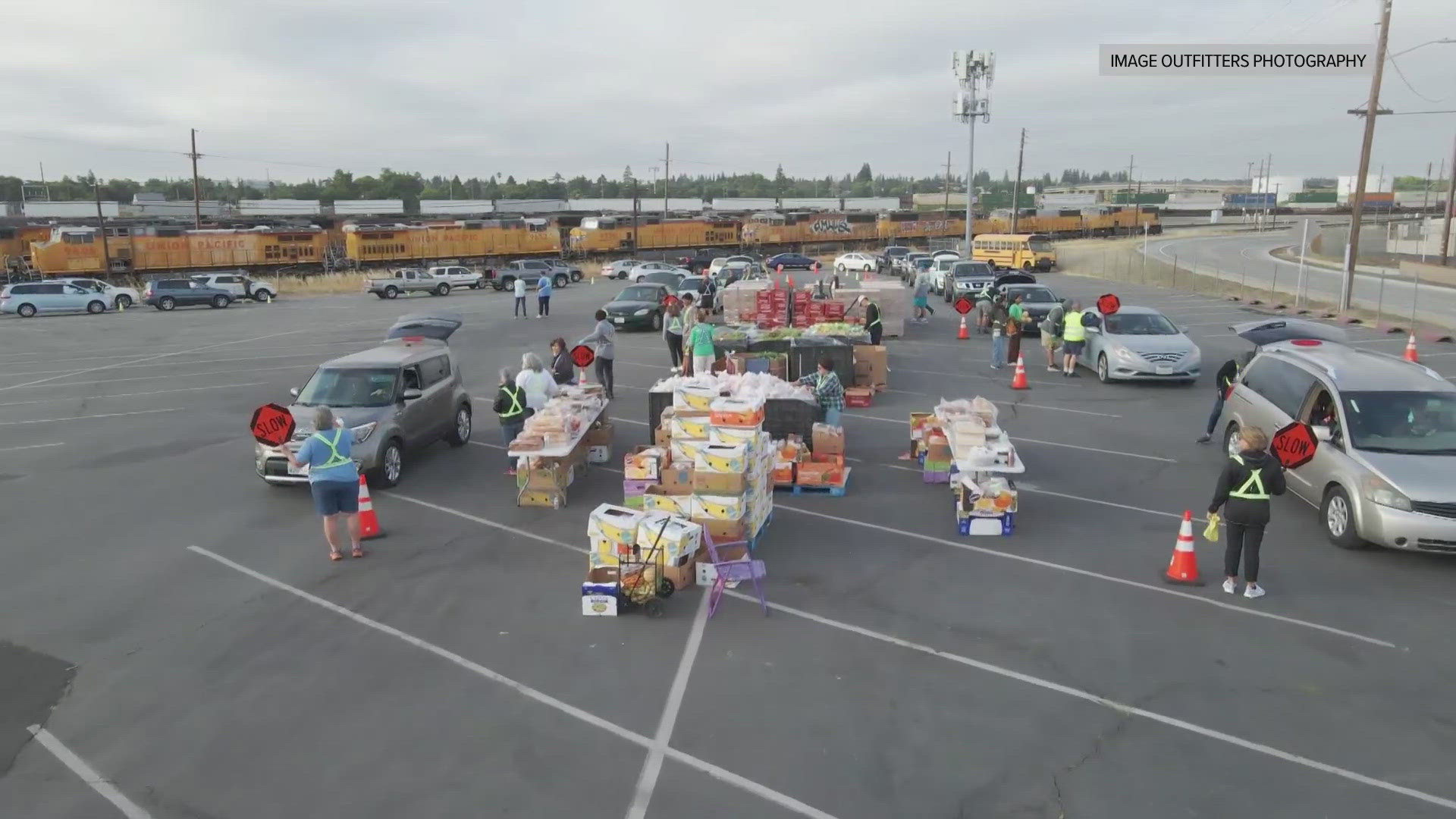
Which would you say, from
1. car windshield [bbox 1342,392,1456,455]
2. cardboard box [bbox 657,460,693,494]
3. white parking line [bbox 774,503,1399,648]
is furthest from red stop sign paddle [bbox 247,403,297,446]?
car windshield [bbox 1342,392,1456,455]

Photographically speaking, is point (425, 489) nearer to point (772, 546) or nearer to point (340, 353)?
point (772, 546)

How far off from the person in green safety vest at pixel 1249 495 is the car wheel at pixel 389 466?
954cm

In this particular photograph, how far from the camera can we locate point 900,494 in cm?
1145

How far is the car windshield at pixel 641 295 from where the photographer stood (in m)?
28.7

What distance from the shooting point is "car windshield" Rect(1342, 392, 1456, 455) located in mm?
9352

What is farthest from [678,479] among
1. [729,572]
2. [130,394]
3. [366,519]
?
[130,394]

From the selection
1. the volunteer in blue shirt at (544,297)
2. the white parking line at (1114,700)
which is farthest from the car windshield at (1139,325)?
the volunteer in blue shirt at (544,297)

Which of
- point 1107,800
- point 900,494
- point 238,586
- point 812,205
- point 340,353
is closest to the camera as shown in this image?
point 1107,800

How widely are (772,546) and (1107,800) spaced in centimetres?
474

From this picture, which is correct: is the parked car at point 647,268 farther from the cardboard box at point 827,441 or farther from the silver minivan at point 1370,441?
the silver minivan at point 1370,441

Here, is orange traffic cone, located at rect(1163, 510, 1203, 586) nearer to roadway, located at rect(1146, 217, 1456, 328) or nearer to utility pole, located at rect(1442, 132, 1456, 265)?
roadway, located at rect(1146, 217, 1456, 328)

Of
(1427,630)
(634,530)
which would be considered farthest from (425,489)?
(1427,630)

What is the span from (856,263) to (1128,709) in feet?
149

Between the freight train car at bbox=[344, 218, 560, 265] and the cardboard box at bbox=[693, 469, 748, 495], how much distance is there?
5050cm
